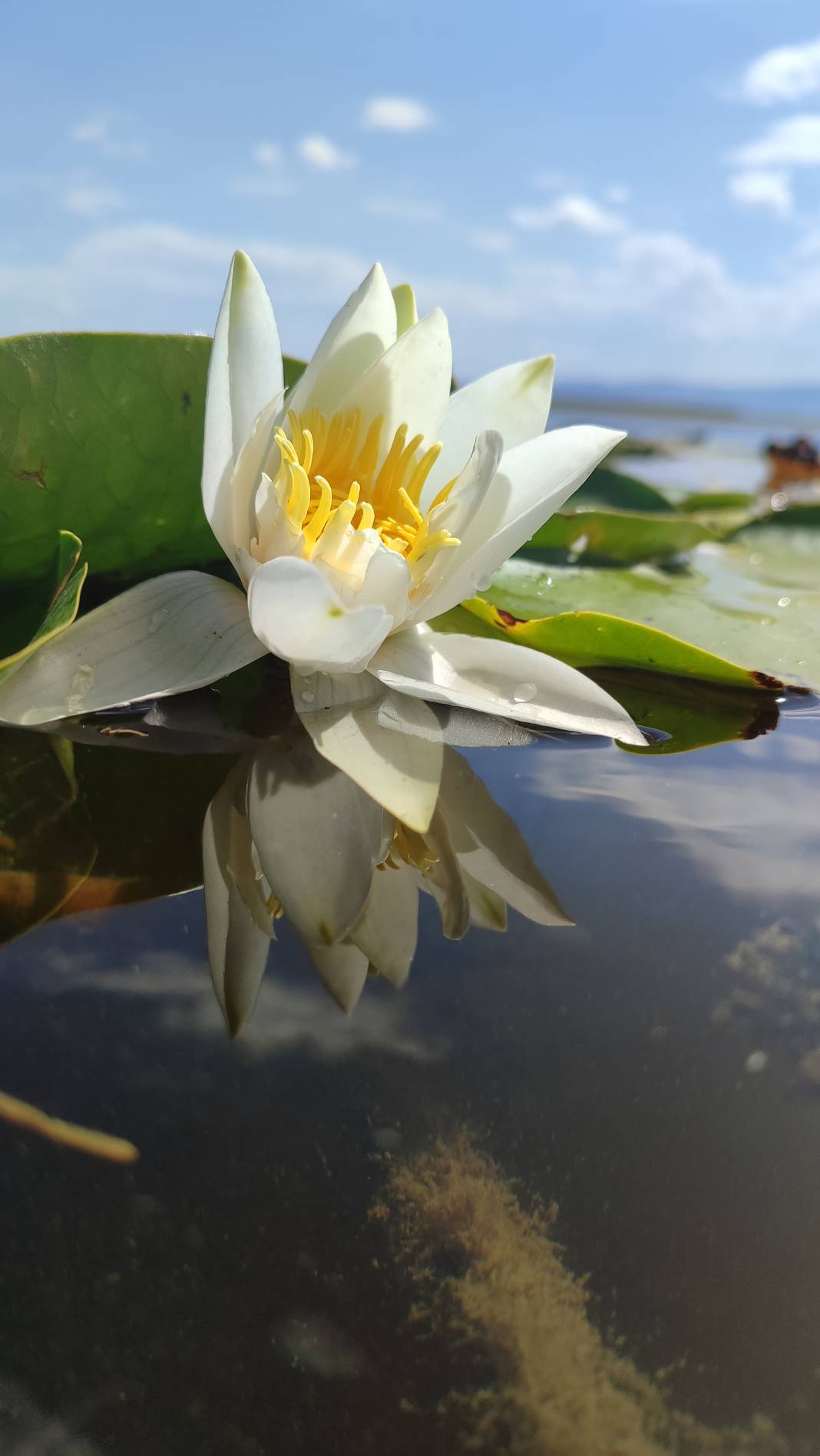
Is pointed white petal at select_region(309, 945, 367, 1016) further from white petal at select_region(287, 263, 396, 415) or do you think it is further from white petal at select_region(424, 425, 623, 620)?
white petal at select_region(287, 263, 396, 415)

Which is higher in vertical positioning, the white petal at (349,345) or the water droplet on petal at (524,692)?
the white petal at (349,345)

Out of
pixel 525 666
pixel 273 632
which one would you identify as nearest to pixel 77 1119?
pixel 273 632

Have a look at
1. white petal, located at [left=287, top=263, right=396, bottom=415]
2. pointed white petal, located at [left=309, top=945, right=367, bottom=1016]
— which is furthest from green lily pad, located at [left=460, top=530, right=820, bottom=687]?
pointed white petal, located at [left=309, top=945, right=367, bottom=1016]

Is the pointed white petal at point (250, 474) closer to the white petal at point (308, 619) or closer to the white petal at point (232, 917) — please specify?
the white petal at point (308, 619)

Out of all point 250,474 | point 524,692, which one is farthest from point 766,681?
point 250,474

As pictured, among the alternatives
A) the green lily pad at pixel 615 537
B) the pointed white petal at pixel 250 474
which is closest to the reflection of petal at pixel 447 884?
the pointed white petal at pixel 250 474

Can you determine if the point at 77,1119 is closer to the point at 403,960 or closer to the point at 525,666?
the point at 403,960
